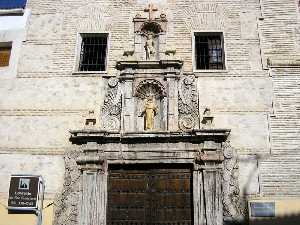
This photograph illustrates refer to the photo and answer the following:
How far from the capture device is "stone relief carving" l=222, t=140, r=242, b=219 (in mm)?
9859

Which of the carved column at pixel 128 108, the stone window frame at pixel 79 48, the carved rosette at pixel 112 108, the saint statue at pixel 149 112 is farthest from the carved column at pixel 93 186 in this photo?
the stone window frame at pixel 79 48

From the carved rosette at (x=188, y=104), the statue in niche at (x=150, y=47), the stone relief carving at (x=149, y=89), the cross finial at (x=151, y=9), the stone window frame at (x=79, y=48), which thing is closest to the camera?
the carved rosette at (x=188, y=104)

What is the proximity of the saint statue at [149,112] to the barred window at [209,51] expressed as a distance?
1.52 m

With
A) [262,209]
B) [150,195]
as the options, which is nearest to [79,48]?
[150,195]

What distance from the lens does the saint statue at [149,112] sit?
10719mm

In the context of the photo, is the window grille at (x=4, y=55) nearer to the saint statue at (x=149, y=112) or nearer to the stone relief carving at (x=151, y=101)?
the stone relief carving at (x=151, y=101)

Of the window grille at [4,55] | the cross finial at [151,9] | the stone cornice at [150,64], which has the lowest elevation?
the stone cornice at [150,64]

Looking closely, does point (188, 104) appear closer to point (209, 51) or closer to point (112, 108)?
point (209, 51)

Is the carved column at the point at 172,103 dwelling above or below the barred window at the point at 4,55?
below

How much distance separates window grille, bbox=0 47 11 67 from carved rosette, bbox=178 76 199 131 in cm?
467

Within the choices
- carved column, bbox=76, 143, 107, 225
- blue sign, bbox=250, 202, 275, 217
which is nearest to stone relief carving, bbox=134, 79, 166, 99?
carved column, bbox=76, 143, 107, 225

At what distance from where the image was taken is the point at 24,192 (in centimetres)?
1027

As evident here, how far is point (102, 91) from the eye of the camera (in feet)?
36.6

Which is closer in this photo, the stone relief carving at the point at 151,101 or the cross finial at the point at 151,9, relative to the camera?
the stone relief carving at the point at 151,101
